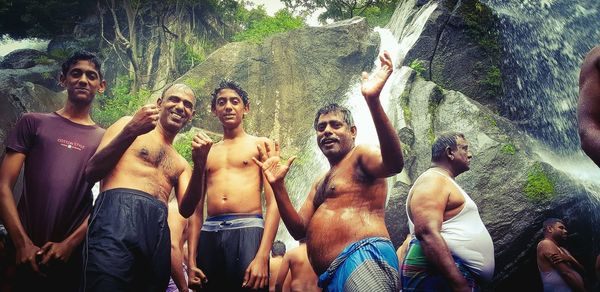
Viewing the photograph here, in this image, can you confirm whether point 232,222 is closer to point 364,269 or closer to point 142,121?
point 142,121

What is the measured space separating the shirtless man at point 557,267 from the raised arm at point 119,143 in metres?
5.32

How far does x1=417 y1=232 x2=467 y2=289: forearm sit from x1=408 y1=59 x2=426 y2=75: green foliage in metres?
7.37

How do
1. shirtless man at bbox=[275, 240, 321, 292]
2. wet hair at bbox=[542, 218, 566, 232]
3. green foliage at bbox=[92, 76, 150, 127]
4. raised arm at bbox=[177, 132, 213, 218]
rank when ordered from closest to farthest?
raised arm at bbox=[177, 132, 213, 218] < shirtless man at bbox=[275, 240, 321, 292] < wet hair at bbox=[542, 218, 566, 232] < green foliage at bbox=[92, 76, 150, 127]

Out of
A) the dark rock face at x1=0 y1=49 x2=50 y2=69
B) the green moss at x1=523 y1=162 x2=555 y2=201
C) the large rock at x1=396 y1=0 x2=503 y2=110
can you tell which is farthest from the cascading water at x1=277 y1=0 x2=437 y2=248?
the dark rock face at x1=0 y1=49 x2=50 y2=69

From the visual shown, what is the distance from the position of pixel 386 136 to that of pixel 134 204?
70.1 inches

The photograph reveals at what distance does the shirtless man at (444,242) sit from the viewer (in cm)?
326

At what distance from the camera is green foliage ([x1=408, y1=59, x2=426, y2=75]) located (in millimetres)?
10172

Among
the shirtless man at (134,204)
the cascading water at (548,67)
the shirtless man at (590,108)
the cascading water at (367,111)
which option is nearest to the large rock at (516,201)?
the cascading water at (548,67)

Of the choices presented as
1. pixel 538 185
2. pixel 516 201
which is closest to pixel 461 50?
pixel 538 185

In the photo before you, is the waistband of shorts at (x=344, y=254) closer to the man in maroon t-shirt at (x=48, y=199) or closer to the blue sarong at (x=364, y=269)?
the blue sarong at (x=364, y=269)

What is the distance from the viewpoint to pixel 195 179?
3.31m

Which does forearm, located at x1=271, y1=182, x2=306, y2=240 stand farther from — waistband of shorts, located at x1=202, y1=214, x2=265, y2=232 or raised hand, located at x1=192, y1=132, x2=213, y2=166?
raised hand, located at x1=192, y1=132, x2=213, y2=166

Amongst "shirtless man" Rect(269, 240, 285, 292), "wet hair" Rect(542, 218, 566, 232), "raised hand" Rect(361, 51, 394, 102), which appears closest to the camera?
"raised hand" Rect(361, 51, 394, 102)

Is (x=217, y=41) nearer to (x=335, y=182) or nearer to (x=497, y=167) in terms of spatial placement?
(x=497, y=167)
